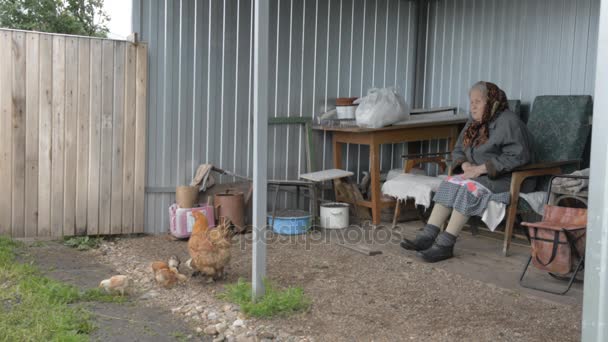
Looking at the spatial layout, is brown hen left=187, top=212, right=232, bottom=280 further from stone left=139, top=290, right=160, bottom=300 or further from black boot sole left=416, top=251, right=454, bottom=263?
black boot sole left=416, top=251, right=454, bottom=263

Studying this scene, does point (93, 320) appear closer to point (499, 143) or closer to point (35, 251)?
point (35, 251)

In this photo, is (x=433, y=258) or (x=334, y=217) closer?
(x=433, y=258)

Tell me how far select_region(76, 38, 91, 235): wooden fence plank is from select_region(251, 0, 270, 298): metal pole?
2.12 meters

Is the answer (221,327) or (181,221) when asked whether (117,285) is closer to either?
(221,327)

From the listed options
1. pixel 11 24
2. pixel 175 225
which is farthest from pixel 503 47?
pixel 11 24

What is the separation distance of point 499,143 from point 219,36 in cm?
255

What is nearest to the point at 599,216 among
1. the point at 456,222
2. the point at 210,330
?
the point at 210,330

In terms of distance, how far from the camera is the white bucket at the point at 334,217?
565 centimetres

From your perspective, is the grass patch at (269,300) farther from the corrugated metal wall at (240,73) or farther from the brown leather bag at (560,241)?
the corrugated metal wall at (240,73)

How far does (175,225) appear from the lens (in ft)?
17.1

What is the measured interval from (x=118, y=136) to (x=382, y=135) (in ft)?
7.45

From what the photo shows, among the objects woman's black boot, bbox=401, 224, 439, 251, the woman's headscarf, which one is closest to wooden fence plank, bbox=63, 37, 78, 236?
woman's black boot, bbox=401, 224, 439, 251

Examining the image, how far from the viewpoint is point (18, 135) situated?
4.92 m

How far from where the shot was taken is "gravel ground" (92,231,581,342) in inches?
126
